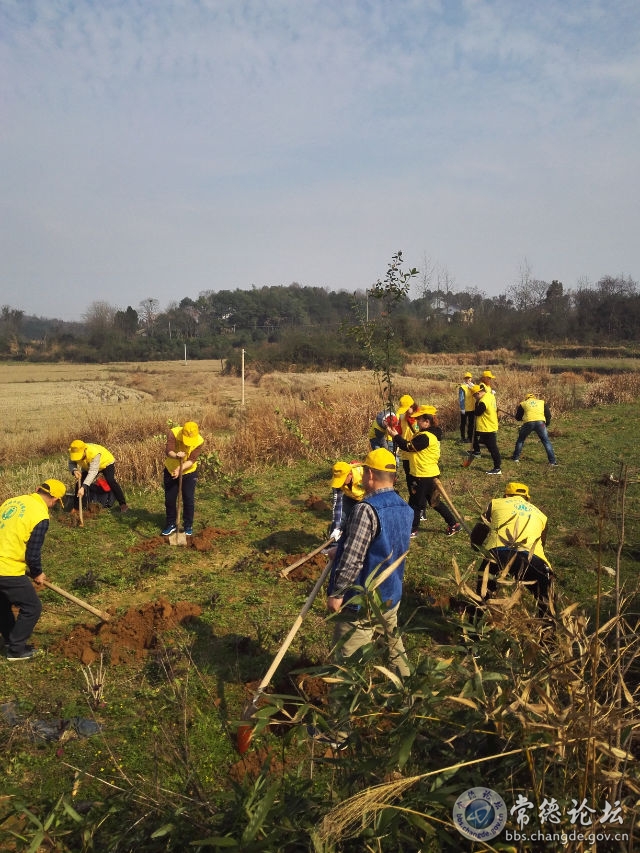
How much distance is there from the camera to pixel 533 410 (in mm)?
9977

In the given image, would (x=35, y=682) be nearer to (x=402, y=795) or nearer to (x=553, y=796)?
→ (x=402, y=795)

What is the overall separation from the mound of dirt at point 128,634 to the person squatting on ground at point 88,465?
2848 mm

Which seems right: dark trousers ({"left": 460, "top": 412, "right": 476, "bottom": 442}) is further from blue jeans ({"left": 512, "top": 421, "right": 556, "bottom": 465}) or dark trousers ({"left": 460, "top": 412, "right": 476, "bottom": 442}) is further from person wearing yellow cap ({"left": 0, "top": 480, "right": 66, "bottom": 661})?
person wearing yellow cap ({"left": 0, "top": 480, "right": 66, "bottom": 661})

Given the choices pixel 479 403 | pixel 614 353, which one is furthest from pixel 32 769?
pixel 614 353

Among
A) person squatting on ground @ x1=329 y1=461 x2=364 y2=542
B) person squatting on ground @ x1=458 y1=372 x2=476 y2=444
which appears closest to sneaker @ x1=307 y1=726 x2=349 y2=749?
person squatting on ground @ x1=329 y1=461 x2=364 y2=542

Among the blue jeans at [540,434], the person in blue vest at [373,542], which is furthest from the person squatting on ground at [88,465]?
the blue jeans at [540,434]

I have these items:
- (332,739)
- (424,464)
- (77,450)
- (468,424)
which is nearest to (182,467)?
(77,450)

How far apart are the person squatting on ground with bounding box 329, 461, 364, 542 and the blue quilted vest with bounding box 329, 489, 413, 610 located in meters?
1.77

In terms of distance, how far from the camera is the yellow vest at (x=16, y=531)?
444 cm

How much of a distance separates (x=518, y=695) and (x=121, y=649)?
3.72m

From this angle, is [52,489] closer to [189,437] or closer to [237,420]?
[189,437]

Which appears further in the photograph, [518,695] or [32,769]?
[32,769]

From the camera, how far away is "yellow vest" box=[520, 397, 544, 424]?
9.95 m

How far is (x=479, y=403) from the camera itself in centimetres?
968
